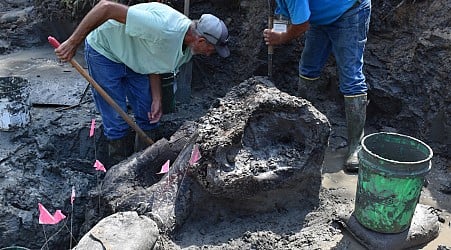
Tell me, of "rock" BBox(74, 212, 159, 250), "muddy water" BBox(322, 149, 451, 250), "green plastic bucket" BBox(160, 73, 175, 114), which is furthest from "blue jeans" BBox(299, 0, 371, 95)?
"rock" BBox(74, 212, 159, 250)

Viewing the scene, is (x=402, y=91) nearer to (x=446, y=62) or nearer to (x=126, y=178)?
(x=446, y=62)

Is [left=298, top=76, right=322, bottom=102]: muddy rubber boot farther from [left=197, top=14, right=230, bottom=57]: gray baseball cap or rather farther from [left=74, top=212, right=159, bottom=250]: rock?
[left=74, top=212, right=159, bottom=250]: rock

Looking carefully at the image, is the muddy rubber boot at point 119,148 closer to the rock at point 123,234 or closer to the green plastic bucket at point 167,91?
the green plastic bucket at point 167,91

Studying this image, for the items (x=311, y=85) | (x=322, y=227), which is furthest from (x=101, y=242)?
(x=311, y=85)

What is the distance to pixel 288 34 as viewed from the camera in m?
3.58

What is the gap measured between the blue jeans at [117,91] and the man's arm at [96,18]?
0.34m

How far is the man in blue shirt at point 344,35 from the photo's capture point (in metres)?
3.54

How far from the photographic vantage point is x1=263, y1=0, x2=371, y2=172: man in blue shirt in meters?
3.54

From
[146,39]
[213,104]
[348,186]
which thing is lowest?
[348,186]

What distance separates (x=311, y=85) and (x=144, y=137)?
55.8 inches

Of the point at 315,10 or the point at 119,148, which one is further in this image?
the point at 119,148

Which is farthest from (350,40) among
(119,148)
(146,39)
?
(119,148)

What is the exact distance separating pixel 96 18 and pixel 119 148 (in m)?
1.17

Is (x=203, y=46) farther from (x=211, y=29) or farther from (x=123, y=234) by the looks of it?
(x=123, y=234)
